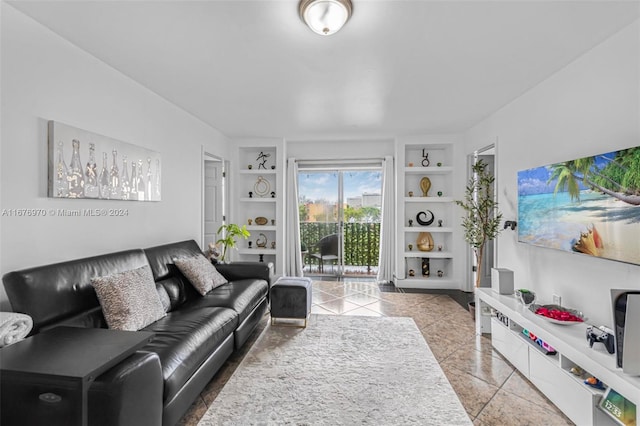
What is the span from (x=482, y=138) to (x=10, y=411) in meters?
5.05

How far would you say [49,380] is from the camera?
1176 millimetres

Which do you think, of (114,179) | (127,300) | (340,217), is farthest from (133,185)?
(340,217)

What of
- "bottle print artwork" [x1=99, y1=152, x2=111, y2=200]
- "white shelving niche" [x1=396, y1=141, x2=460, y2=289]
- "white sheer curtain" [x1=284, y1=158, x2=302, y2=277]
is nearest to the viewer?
"bottle print artwork" [x1=99, y1=152, x2=111, y2=200]

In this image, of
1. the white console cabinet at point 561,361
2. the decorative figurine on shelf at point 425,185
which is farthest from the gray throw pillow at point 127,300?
the decorative figurine on shelf at point 425,185

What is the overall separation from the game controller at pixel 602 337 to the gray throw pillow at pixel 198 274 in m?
3.04

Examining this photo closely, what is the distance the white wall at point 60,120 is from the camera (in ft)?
6.22

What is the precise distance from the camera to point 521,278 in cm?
327

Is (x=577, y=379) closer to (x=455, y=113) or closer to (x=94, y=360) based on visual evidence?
(x=94, y=360)

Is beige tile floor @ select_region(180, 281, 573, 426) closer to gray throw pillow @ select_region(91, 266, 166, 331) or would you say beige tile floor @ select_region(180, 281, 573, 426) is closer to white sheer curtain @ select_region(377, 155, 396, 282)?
gray throw pillow @ select_region(91, 266, 166, 331)

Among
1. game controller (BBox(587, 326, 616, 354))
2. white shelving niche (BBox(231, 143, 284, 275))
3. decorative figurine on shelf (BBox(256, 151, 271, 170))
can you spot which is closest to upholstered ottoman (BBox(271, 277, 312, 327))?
white shelving niche (BBox(231, 143, 284, 275))

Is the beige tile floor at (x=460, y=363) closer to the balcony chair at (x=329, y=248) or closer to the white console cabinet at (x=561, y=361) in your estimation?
the white console cabinet at (x=561, y=361)

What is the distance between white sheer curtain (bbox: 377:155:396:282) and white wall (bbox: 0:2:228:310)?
11.9 ft

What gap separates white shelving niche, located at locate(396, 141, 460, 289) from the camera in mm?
5227

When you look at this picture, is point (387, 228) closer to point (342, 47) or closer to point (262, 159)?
point (262, 159)
